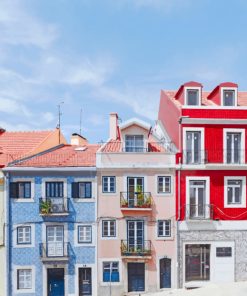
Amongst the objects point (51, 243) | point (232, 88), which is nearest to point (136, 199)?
point (51, 243)

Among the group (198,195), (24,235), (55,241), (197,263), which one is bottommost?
(197,263)

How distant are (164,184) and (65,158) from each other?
23.1ft

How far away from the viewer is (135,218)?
29.5m

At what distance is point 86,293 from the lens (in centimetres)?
2955

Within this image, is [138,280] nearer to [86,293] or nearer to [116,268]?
[116,268]

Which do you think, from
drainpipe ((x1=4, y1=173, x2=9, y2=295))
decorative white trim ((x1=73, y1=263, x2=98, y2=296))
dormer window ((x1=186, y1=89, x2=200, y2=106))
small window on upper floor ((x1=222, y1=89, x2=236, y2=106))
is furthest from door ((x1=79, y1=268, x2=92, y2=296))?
small window on upper floor ((x1=222, y1=89, x2=236, y2=106))

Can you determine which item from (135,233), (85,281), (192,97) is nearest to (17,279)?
(85,281)

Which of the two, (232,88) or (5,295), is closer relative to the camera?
(5,295)

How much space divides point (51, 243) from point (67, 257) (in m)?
1.44

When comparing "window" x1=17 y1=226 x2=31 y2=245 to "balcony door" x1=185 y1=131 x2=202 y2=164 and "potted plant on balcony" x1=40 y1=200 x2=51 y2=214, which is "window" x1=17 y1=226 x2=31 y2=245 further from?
"balcony door" x1=185 y1=131 x2=202 y2=164

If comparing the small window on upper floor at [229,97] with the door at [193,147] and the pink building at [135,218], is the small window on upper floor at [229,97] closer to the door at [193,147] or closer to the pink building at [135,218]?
the door at [193,147]

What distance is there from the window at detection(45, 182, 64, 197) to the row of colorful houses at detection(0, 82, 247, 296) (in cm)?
7

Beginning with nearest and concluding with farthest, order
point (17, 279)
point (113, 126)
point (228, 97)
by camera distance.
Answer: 1. point (17, 279)
2. point (228, 97)
3. point (113, 126)

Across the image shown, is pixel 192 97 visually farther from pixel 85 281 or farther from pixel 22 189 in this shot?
pixel 85 281
